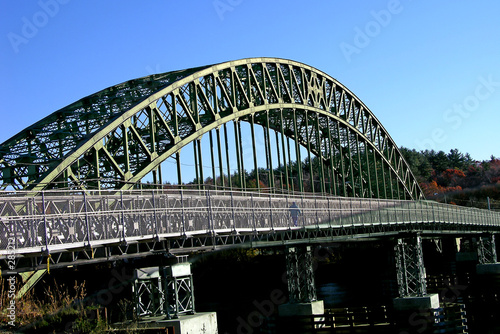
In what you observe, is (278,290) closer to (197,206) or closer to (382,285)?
(382,285)

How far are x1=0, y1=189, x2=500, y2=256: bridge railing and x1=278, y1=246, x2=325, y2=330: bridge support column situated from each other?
527 cm

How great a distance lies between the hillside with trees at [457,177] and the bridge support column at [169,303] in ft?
360

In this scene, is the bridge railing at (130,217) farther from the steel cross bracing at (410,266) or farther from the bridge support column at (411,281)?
the steel cross bracing at (410,266)

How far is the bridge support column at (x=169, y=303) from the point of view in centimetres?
2205

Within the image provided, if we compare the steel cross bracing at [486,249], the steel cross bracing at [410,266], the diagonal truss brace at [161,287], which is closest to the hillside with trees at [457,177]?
the steel cross bracing at [486,249]

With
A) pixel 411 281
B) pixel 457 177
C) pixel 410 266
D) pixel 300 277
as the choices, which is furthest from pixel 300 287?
pixel 457 177

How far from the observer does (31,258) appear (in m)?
18.6

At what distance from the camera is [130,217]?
69.0 feet

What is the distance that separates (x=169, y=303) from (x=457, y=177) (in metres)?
136

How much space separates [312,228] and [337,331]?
223 inches

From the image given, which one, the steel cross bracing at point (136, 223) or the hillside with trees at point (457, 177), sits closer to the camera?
the steel cross bracing at point (136, 223)

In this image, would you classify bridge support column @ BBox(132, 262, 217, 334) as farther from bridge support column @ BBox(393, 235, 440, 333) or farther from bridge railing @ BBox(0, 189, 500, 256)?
bridge support column @ BBox(393, 235, 440, 333)

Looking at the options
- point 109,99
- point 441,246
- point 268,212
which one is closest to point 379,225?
point 268,212

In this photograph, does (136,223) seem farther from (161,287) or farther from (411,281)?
(411,281)
